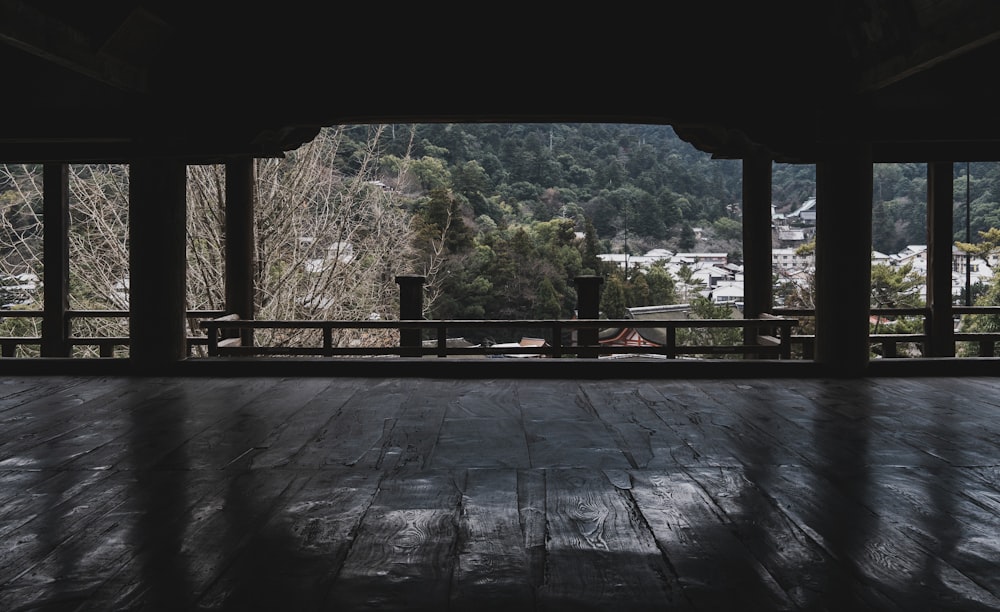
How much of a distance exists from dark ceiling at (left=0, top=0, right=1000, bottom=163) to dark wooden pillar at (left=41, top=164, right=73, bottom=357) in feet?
3.92

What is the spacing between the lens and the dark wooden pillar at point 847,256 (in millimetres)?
6125

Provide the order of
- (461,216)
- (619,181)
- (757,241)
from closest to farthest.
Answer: (757,241)
(461,216)
(619,181)

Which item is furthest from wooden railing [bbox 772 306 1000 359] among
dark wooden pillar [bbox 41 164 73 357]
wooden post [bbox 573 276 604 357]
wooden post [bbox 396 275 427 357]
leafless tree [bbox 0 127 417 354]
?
leafless tree [bbox 0 127 417 354]

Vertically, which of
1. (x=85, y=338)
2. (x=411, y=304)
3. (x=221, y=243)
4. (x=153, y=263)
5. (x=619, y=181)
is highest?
(x=619, y=181)

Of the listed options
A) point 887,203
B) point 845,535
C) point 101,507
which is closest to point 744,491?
point 845,535

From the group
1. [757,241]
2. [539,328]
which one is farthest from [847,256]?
[539,328]

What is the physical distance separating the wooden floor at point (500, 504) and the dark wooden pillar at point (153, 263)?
1.19 m

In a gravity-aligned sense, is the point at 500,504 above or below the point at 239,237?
below

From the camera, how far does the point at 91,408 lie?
4855 millimetres

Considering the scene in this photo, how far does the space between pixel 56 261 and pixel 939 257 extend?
8170 mm

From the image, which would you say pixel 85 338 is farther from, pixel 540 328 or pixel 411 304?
pixel 540 328

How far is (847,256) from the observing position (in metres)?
6.14

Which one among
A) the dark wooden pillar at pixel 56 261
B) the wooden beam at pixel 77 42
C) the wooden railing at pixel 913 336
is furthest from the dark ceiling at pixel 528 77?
the wooden railing at pixel 913 336

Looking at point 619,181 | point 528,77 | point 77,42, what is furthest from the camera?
point 619,181
